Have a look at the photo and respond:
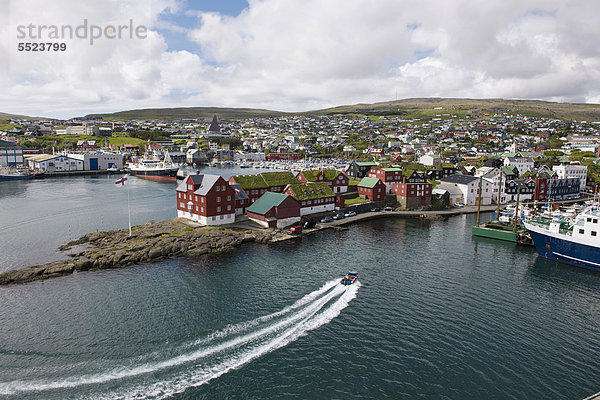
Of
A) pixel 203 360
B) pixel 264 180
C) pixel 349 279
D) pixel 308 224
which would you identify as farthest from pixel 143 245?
pixel 264 180

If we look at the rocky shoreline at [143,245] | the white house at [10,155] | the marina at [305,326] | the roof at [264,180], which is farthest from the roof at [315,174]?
the white house at [10,155]

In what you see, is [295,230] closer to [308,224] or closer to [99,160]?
[308,224]

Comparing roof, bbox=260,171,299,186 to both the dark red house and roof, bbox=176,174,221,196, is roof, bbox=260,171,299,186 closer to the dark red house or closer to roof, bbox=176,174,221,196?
roof, bbox=176,174,221,196

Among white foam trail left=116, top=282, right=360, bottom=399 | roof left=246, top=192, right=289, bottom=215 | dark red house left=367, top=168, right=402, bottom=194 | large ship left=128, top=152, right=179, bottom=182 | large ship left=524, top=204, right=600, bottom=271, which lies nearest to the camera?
white foam trail left=116, top=282, right=360, bottom=399

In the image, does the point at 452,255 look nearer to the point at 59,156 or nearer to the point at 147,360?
the point at 147,360

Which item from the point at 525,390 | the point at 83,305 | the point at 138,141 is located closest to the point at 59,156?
the point at 138,141

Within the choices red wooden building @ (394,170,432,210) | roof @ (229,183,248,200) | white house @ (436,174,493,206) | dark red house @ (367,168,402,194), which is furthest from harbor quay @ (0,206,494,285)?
white house @ (436,174,493,206)
